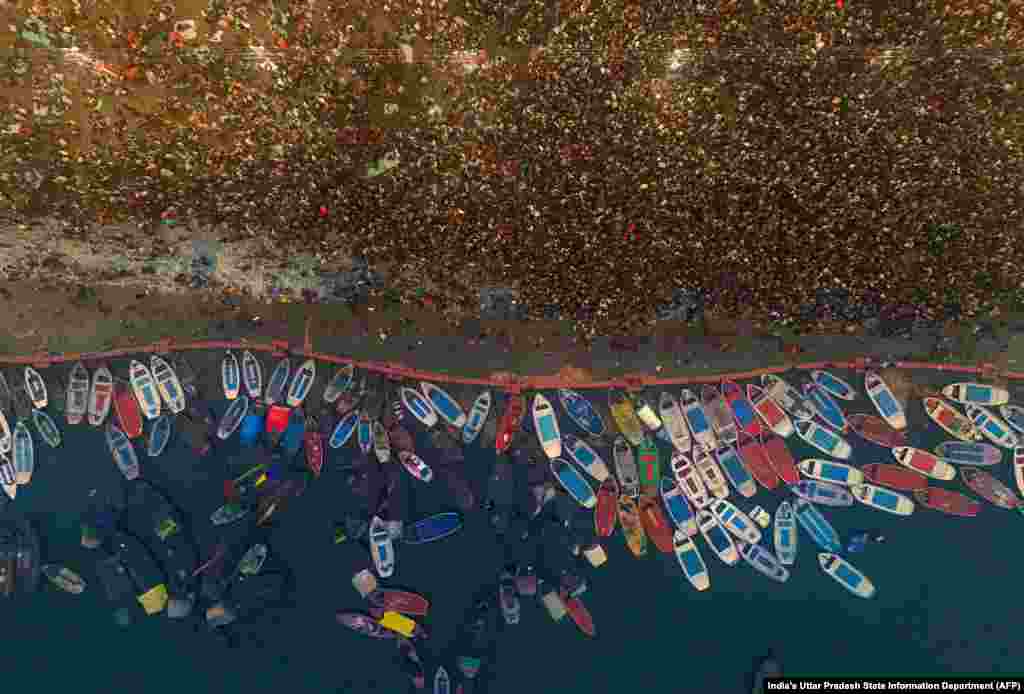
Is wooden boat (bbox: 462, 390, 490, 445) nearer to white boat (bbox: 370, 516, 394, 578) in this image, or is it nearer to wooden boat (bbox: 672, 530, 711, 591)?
white boat (bbox: 370, 516, 394, 578)

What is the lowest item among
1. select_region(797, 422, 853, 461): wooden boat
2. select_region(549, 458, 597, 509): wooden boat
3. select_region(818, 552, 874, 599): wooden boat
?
select_region(818, 552, 874, 599): wooden boat

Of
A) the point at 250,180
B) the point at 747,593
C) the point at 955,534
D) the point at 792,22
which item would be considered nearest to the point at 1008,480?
the point at 955,534

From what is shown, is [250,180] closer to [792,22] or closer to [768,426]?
[792,22]

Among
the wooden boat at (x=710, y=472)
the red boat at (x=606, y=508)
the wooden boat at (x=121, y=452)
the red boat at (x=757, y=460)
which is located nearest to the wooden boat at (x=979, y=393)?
the red boat at (x=757, y=460)

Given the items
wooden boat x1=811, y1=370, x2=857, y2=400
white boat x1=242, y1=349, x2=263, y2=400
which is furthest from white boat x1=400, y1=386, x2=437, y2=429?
wooden boat x1=811, y1=370, x2=857, y2=400

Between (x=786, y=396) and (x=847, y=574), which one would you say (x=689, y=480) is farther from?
(x=847, y=574)

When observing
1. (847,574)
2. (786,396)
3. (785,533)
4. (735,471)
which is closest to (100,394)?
(735,471)
